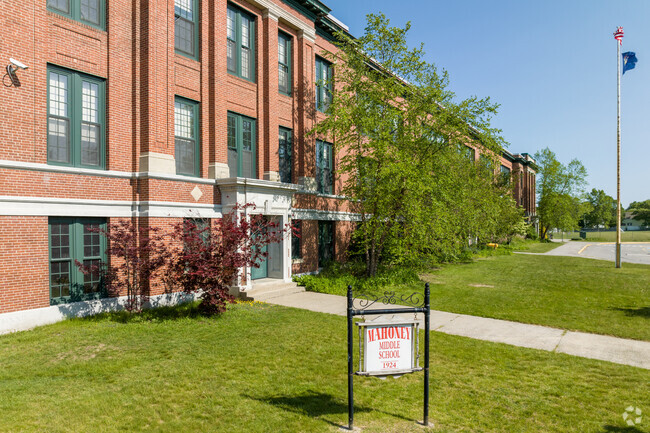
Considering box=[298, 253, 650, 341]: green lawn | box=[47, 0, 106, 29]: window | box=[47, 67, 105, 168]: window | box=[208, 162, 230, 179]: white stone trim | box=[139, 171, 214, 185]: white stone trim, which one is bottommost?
box=[298, 253, 650, 341]: green lawn

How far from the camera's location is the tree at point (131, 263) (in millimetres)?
10891

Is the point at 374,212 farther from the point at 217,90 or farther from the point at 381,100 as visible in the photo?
the point at 217,90

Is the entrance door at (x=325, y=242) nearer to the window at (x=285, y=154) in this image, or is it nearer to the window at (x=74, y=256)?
the window at (x=285, y=154)

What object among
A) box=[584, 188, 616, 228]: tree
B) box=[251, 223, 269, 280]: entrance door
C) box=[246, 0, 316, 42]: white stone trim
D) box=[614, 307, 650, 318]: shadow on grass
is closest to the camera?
box=[614, 307, 650, 318]: shadow on grass

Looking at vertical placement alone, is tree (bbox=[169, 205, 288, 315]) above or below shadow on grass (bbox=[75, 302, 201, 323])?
above

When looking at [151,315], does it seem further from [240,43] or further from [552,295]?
[552,295]

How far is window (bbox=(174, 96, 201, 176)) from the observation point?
45.2 ft

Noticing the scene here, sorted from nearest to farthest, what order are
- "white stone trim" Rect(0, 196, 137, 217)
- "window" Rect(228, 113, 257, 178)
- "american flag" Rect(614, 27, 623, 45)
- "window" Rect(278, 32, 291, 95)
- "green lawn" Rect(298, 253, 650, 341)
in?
"white stone trim" Rect(0, 196, 137, 217), "green lawn" Rect(298, 253, 650, 341), "window" Rect(228, 113, 257, 178), "window" Rect(278, 32, 291, 95), "american flag" Rect(614, 27, 623, 45)

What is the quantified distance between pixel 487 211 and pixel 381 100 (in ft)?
43.5

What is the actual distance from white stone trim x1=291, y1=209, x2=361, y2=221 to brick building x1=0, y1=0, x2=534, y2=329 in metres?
0.25

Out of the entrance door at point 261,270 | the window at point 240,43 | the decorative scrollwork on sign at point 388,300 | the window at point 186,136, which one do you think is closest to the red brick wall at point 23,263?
the window at point 186,136

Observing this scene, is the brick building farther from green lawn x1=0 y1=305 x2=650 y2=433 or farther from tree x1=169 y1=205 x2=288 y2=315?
green lawn x1=0 y1=305 x2=650 y2=433

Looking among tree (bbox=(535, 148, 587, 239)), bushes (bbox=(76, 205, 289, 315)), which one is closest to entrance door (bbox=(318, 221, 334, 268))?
bushes (bbox=(76, 205, 289, 315))

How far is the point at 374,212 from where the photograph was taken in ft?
57.6
